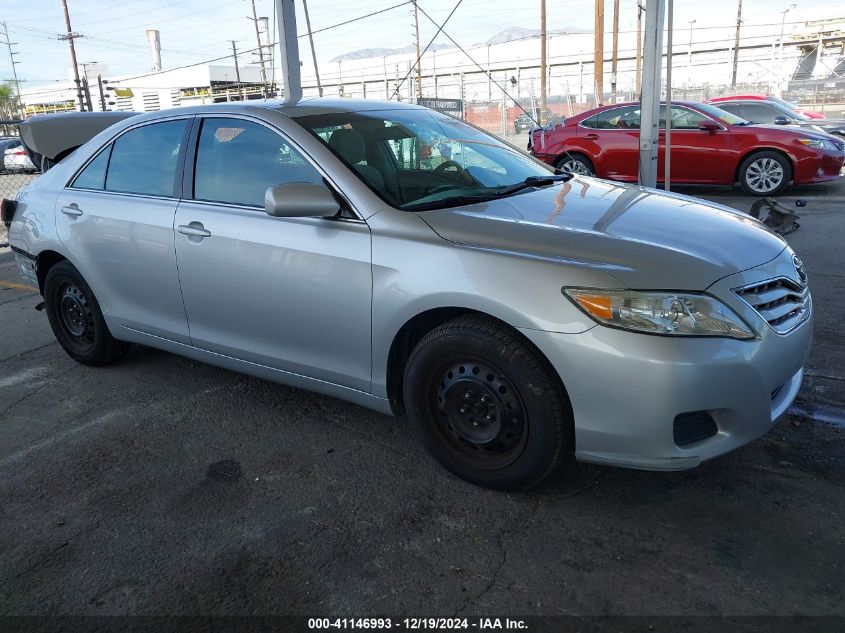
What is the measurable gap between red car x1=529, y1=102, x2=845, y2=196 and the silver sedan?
7375 millimetres

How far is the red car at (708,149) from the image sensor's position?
9.93 m

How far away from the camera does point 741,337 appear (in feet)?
8.06

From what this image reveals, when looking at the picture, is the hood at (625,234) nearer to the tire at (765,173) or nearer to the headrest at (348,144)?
the headrest at (348,144)

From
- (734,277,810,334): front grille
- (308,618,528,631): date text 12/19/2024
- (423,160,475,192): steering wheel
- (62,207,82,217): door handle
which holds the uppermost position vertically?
(423,160,475,192): steering wheel

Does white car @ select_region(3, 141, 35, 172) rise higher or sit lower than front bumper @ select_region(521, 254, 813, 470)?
higher

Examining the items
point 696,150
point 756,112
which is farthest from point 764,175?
point 756,112

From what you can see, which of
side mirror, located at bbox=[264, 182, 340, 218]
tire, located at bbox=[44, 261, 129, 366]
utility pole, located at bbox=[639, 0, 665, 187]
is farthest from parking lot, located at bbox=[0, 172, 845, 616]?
utility pole, located at bbox=[639, 0, 665, 187]

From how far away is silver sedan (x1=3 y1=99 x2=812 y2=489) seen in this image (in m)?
2.46

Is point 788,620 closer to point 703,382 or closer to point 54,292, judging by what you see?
point 703,382

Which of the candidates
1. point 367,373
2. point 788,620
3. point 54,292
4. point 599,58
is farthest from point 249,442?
point 599,58

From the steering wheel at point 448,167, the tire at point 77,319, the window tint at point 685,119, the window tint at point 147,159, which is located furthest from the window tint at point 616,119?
the tire at point 77,319

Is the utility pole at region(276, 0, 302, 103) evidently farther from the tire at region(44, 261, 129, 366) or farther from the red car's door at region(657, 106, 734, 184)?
the red car's door at region(657, 106, 734, 184)

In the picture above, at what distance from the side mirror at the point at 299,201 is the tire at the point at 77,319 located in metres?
1.95

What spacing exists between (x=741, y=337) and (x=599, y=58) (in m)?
24.5
